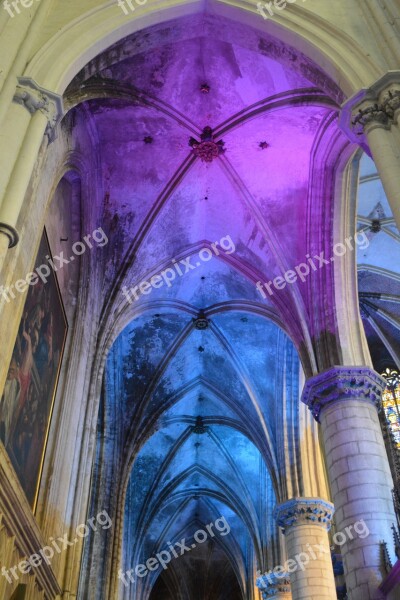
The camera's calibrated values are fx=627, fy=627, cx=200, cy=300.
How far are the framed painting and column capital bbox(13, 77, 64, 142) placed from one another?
7.91 feet

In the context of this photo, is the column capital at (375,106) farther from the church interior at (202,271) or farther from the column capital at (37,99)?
the column capital at (37,99)

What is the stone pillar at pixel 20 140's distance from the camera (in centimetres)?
580

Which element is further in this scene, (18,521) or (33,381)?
(33,381)

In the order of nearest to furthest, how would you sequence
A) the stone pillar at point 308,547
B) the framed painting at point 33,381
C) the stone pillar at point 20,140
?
the stone pillar at point 20,140 → the framed painting at point 33,381 → the stone pillar at point 308,547

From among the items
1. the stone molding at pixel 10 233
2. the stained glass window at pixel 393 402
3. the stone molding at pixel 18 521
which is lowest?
the stone molding at pixel 18 521

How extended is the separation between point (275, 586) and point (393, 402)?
6080 millimetres

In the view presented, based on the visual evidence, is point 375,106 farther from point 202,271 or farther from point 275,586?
point 275,586

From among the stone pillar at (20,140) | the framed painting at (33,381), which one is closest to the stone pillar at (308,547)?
the framed painting at (33,381)

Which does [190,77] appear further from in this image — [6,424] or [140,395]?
[140,395]

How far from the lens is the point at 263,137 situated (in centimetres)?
1280

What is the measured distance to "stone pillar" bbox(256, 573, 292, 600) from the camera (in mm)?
17091

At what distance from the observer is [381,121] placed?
6.79 meters

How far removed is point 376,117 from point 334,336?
5.69 m

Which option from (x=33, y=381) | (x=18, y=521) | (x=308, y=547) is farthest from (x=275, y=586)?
(x=18, y=521)
